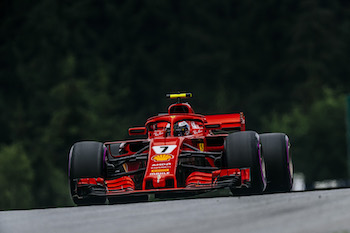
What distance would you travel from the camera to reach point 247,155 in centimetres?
1277

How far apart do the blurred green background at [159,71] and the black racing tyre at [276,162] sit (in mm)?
58951

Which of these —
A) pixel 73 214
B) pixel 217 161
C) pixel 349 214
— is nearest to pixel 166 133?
pixel 217 161

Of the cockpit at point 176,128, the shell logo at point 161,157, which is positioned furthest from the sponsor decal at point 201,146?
the shell logo at point 161,157

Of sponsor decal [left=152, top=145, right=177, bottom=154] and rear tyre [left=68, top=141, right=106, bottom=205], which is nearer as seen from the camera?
sponsor decal [left=152, top=145, right=177, bottom=154]

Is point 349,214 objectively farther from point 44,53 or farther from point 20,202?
point 44,53

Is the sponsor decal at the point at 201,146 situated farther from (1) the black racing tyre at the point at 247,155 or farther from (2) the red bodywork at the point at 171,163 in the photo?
(1) the black racing tyre at the point at 247,155

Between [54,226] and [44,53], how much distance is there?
276 ft

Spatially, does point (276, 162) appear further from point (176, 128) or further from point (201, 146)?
point (176, 128)

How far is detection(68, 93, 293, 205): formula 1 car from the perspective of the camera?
41.9 ft

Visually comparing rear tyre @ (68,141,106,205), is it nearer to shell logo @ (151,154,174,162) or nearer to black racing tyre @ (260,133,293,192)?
shell logo @ (151,154,174,162)

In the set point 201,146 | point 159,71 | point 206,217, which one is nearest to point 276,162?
point 201,146

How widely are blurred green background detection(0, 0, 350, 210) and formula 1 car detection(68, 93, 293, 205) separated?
5843cm

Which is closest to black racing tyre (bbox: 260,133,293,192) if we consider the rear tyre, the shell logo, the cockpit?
the cockpit

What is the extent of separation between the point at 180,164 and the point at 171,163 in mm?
273
